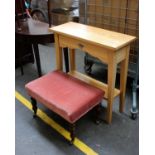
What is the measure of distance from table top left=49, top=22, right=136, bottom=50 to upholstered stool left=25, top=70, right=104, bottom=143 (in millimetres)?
405

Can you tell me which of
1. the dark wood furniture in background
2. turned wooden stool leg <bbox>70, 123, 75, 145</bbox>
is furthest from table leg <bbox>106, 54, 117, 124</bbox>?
the dark wood furniture in background

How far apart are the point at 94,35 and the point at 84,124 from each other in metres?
0.84

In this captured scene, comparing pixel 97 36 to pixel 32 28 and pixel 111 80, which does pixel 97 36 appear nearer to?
pixel 111 80

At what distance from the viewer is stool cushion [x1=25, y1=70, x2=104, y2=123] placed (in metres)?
1.68

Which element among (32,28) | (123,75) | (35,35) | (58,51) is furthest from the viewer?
(32,28)

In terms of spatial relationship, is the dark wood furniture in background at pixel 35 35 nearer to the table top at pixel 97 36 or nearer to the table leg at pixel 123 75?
the table top at pixel 97 36

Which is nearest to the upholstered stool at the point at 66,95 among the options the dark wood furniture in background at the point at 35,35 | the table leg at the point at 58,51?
the table leg at the point at 58,51

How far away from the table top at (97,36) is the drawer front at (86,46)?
0.17 ft

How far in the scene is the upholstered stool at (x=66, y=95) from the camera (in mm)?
1686

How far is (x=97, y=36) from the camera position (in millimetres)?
1868

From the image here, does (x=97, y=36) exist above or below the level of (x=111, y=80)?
above

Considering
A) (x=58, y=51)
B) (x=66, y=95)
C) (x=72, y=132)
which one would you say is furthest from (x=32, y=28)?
(x=72, y=132)

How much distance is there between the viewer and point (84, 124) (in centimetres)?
208
